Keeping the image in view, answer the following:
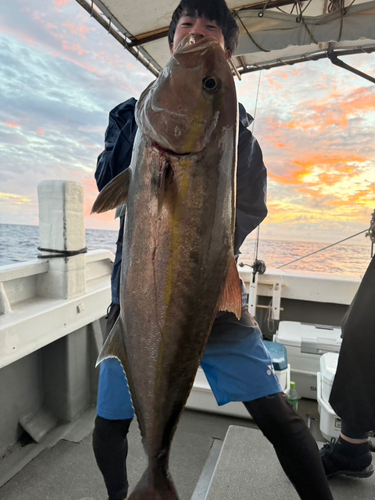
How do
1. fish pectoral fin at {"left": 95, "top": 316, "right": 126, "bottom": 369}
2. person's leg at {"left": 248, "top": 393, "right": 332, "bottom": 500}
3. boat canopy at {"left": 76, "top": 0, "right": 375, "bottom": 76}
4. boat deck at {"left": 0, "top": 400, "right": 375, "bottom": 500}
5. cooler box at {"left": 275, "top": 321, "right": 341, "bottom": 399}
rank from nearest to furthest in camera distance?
fish pectoral fin at {"left": 95, "top": 316, "right": 126, "bottom": 369} → person's leg at {"left": 248, "top": 393, "right": 332, "bottom": 500} → boat deck at {"left": 0, "top": 400, "right": 375, "bottom": 500} → boat canopy at {"left": 76, "top": 0, "right": 375, "bottom": 76} → cooler box at {"left": 275, "top": 321, "right": 341, "bottom": 399}

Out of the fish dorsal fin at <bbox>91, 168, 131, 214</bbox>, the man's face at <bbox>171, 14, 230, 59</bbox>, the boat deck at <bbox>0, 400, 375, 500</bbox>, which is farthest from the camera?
the boat deck at <bbox>0, 400, 375, 500</bbox>

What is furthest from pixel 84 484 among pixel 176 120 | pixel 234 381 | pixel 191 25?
pixel 191 25

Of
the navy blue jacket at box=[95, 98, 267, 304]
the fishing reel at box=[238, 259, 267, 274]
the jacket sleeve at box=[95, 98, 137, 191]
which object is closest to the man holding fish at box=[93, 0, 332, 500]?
the jacket sleeve at box=[95, 98, 137, 191]

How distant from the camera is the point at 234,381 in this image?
1.79 metres

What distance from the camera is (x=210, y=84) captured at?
1.11 m

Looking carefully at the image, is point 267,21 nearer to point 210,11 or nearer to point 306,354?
point 210,11

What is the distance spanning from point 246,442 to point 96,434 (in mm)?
1429

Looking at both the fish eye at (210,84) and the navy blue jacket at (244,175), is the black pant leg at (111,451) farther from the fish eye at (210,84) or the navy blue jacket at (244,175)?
the fish eye at (210,84)

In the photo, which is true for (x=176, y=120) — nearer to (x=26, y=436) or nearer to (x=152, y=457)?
(x=152, y=457)

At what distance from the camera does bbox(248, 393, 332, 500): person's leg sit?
1.71 meters

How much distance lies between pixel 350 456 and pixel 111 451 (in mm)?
1642

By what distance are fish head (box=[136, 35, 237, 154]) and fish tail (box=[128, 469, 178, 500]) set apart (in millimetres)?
1231

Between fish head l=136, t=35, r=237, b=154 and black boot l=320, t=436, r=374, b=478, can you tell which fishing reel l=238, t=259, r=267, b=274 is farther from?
fish head l=136, t=35, r=237, b=154

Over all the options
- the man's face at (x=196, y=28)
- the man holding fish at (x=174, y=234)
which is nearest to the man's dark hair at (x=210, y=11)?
the man's face at (x=196, y=28)
